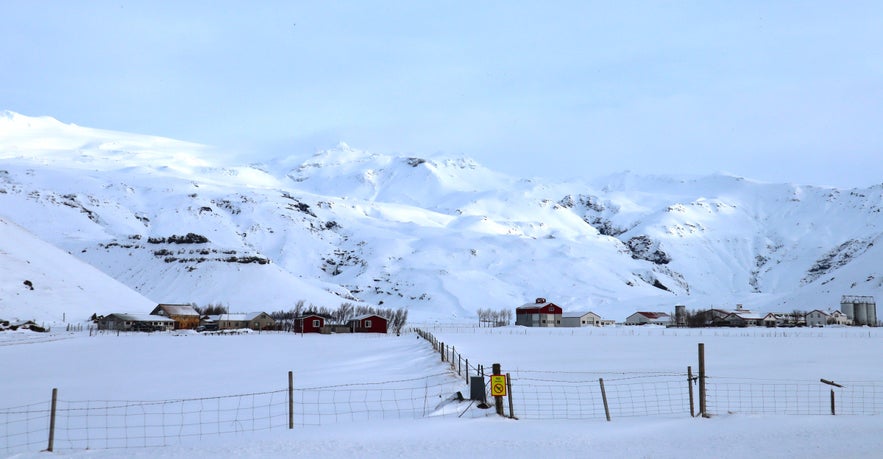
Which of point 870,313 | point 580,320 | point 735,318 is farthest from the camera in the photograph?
point 870,313

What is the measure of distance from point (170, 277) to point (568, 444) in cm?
15921

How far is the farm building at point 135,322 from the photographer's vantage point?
10056 cm

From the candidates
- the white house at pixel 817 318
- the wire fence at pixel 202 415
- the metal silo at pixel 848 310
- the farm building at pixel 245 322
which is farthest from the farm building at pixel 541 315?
the wire fence at pixel 202 415

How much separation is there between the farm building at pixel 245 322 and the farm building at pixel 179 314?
385cm

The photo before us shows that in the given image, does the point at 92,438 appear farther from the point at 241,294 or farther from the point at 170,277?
the point at 170,277

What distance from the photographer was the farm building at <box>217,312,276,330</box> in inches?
4481

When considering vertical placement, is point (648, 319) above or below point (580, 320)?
below

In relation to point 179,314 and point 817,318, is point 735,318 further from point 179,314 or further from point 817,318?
point 179,314

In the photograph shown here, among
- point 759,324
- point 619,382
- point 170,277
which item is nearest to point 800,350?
point 619,382

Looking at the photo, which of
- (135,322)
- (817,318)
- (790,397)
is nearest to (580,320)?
(817,318)

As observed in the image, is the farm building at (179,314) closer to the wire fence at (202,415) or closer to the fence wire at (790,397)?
the wire fence at (202,415)

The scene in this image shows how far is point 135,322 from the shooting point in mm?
103938

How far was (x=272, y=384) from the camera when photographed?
1233 inches

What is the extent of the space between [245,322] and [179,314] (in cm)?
971
